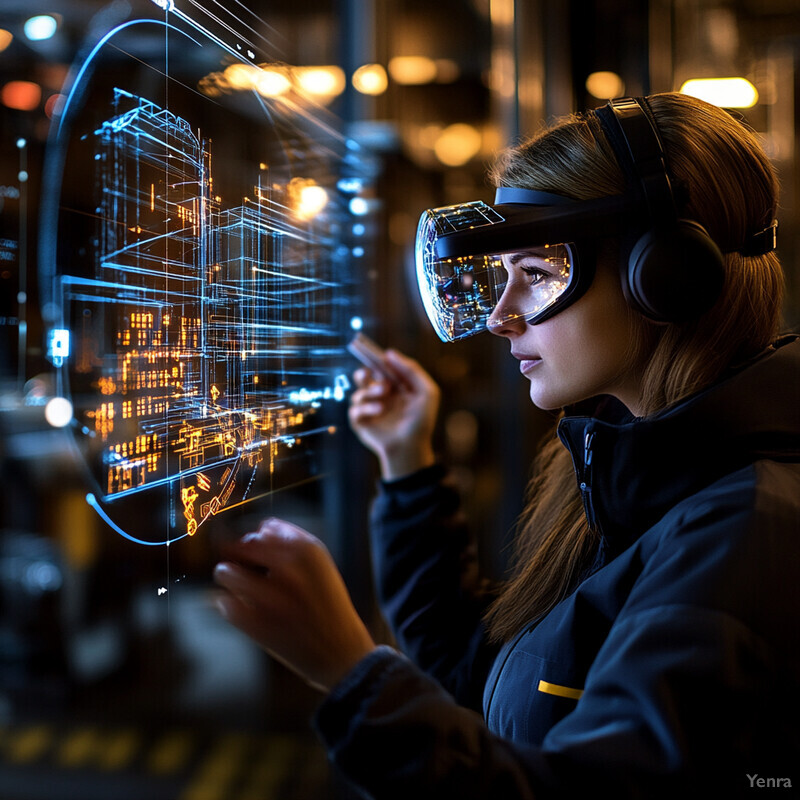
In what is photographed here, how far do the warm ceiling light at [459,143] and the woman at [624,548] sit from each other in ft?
4.77

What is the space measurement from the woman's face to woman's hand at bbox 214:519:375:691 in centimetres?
33

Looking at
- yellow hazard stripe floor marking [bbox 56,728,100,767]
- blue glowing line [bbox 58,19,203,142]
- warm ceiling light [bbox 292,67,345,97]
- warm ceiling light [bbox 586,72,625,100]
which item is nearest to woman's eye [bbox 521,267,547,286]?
blue glowing line [bbox 58,19,203,142]

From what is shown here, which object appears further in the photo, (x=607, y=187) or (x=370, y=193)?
(x=370, y=193)

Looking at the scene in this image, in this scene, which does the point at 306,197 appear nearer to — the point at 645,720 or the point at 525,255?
the point at 525,255

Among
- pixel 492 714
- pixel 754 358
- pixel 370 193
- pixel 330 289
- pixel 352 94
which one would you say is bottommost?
pixel 492 714

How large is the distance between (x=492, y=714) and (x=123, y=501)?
47cm

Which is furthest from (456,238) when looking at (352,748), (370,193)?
(370,193)

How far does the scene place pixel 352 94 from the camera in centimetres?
149

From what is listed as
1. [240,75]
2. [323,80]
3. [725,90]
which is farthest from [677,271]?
[725,90]

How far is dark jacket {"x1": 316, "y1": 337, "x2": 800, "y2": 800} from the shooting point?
52 cm

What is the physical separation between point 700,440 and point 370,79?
3.68ft

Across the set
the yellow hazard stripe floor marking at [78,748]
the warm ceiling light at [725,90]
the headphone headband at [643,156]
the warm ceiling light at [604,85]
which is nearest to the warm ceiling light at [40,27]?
the headphone headband at [643,156]

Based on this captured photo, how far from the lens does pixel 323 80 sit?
1.36 m

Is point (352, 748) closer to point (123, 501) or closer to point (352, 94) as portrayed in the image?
point (123, 501)
